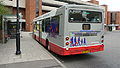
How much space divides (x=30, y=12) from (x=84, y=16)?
39.4m

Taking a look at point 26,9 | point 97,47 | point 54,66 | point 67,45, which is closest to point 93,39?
point 97,47

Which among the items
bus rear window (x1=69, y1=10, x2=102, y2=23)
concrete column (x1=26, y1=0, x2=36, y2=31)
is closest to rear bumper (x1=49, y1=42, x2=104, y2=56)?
bus rear window (x1=69, y1=10, x2=102, y2=23)

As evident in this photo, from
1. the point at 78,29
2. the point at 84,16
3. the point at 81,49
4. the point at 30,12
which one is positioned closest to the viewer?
the point at 78,29

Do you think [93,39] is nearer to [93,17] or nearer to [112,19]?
[93,17]

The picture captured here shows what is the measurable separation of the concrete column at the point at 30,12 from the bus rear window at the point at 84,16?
38.3 m

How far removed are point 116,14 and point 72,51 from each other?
83803 mm

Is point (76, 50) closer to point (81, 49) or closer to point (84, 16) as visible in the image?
point (81, 49)

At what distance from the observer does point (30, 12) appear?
43562 mm

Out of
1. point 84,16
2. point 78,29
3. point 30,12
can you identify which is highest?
point 30,12

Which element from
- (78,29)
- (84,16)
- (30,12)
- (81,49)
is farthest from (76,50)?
(30,12)

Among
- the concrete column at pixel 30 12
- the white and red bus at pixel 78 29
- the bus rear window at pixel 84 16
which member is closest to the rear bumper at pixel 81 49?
the white and red bus at pixel 78 29

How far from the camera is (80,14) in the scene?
6.48 m

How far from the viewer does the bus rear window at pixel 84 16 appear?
6.26 metres

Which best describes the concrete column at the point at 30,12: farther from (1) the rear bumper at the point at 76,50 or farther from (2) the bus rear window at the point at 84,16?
(2) the bus rear window at the point at 84,16
